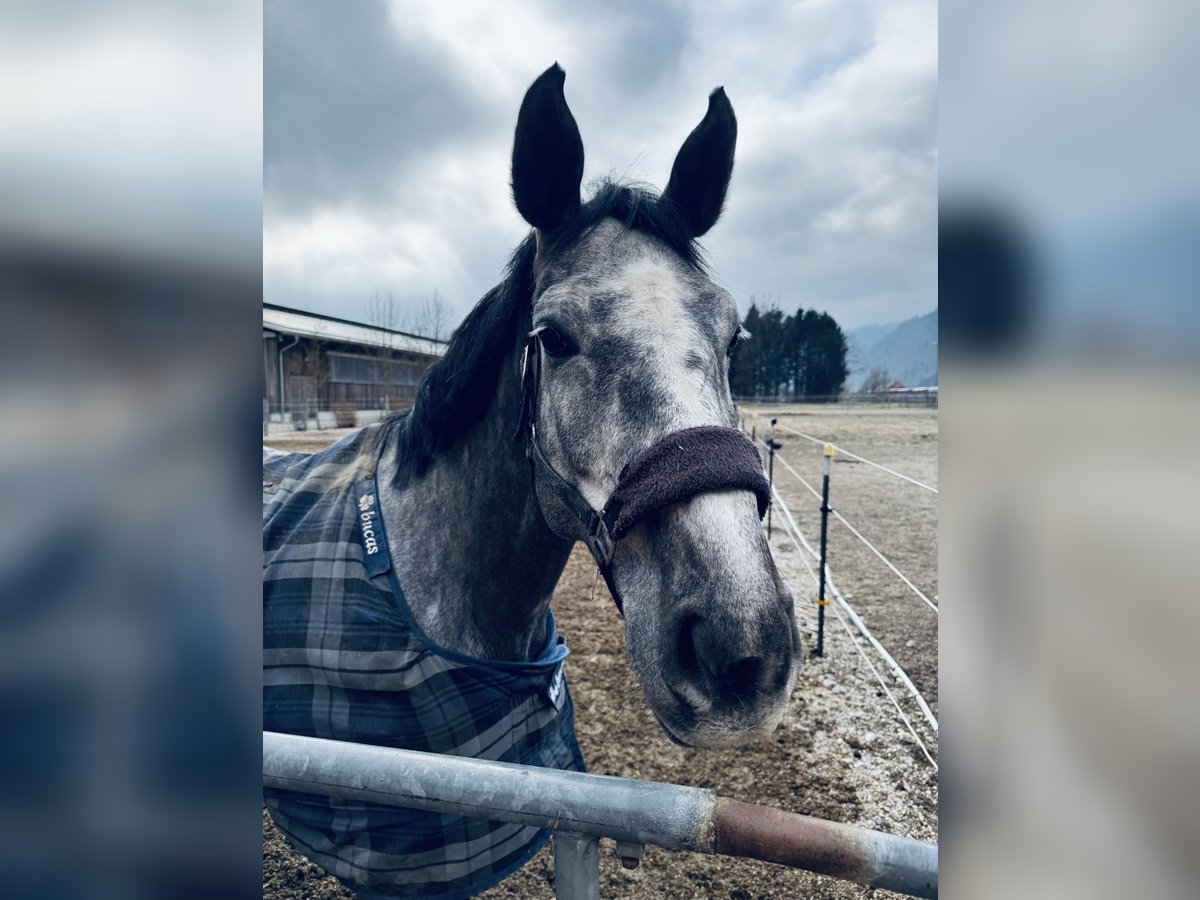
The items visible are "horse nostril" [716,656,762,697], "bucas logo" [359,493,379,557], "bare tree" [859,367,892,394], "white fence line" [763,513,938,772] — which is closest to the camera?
"horse nostril" [716,656,762,697]

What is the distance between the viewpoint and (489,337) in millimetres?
1779

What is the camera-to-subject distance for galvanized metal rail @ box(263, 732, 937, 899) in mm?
794

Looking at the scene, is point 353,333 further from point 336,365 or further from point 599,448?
point 599,448

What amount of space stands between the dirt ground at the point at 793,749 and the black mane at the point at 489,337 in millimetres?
1087

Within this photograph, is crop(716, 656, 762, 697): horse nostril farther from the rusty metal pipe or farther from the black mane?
the black mane

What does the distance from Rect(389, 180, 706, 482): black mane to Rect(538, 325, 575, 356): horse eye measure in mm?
279

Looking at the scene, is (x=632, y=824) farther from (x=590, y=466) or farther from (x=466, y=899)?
(x=466, y=899)

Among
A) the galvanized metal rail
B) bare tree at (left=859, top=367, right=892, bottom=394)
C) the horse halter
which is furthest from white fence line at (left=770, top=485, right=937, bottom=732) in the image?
bare tree at (left=859, top=367, right=892, bottom=394)

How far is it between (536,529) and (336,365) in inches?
897

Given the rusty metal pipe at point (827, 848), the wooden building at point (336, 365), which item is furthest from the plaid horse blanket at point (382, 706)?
the wooden building at point (336, 365)

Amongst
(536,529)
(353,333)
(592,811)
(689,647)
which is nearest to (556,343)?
(536,529)
